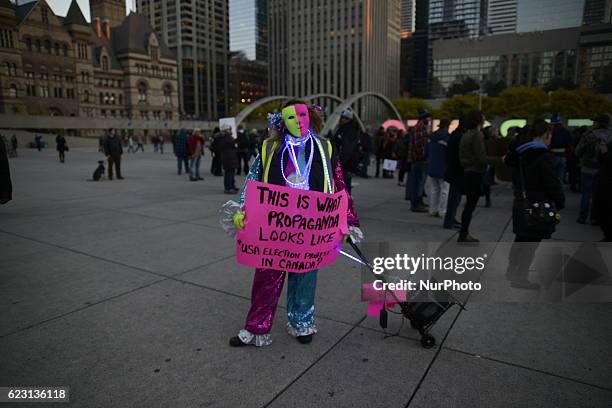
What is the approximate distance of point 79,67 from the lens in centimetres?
6981

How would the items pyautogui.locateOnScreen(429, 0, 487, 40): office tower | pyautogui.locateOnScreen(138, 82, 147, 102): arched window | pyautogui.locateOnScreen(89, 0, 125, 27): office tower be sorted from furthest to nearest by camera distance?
pyautogui.locateOnScreen(429, 0, 487, 40): office tower < pyautogui.locateOnScreen(89, 0, 125, 27): office tower < pyautogui.locateOnScreen(138, 82, 147, 102): arched window

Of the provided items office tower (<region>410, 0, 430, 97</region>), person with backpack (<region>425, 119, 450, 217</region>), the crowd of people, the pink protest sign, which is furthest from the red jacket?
office tower (<region>410, 0, 430, 97</region>)

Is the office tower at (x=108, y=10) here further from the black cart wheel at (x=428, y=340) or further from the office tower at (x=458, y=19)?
the black cart wheel at (x=428, y=340)

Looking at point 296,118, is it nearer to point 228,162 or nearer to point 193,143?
point 228,162

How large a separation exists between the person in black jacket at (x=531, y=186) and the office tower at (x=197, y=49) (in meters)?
132

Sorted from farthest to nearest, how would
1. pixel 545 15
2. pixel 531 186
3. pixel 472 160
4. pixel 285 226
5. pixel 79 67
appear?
pixel 545 15 → pixel 79 67 → pixel 472 160 → pixel 531 186 → pixel 285 226

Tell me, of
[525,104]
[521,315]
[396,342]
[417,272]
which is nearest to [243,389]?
[396,342]

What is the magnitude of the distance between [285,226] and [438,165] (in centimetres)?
547

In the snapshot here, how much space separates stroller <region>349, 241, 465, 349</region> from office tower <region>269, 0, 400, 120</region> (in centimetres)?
13012

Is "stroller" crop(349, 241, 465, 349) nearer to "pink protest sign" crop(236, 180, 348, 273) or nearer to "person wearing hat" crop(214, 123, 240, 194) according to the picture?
"pink protest sign" crop(236, 180, 348, 273)

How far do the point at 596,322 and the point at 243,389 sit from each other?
122 inches

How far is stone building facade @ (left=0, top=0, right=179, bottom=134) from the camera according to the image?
60.3 meters

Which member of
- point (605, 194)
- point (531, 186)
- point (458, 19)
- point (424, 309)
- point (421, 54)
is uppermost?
point (458, 19)

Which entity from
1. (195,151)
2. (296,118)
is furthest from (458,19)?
(296,118)
